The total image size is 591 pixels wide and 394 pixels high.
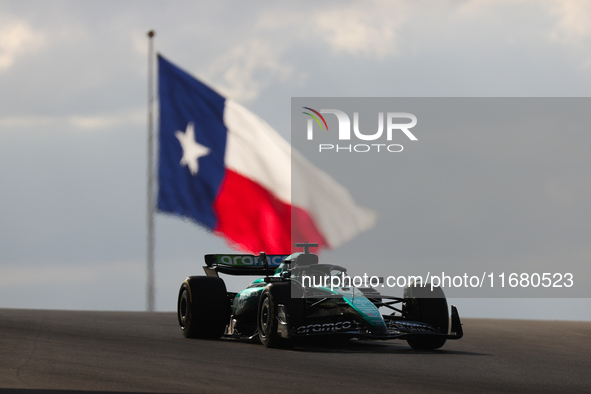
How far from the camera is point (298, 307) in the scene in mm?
11602

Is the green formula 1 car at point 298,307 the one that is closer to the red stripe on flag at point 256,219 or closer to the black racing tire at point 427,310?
the black racing tire at point 427,310

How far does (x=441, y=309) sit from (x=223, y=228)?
7.27 m

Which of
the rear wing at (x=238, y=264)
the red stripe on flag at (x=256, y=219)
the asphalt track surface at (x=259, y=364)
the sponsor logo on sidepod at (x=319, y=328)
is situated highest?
the red stripe on flag at (x=256, y=219)

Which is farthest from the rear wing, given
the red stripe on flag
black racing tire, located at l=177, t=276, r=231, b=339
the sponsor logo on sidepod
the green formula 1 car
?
the sponsor logo on sidepod

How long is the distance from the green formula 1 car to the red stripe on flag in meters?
3.28

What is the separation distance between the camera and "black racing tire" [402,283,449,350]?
12.8 metres

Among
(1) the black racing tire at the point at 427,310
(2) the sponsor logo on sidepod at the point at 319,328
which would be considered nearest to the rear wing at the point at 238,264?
(1) the black racing tire at the point at 427,310

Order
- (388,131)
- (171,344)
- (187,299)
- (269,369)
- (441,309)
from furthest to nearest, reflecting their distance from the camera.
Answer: (388,131) < (187,299) < (441,309) < (171,344) < (269,369)

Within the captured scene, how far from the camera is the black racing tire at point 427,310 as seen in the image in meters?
12.8

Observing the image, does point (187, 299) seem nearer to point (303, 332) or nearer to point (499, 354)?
point (303, 332)

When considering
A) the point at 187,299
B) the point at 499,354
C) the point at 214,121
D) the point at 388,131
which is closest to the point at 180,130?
the point at 214,121

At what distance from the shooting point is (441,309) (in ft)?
42.7

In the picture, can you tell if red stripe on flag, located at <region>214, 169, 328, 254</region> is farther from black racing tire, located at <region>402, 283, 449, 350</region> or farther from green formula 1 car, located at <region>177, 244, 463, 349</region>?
black racing tire, located at <region>402, 283, 449, 350</region>

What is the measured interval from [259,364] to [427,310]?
4146 mm
